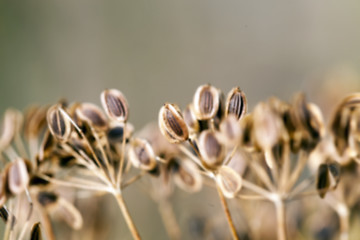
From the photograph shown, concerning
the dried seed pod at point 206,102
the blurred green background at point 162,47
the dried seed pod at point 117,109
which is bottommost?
the dried seed pod at point 206,102

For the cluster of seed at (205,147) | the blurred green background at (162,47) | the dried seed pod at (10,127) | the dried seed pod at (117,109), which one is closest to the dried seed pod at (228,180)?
the cluster of seed at (205,147)

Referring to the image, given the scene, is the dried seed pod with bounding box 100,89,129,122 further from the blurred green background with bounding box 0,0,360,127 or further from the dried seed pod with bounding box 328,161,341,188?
the blurred green background with bounding box 0,0,360,127

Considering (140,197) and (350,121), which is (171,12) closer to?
(140,197)

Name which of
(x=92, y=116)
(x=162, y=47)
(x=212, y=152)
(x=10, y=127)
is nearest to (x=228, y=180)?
(x=212, y=152)

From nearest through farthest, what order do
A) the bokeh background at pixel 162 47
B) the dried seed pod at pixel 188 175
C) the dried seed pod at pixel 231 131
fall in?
1. the dried seed pod at pixel 231 131
2. the dried seed pod at pixel 188 175
3. the bokeh background at pixel 162 47

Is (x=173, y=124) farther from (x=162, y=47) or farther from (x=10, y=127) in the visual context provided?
(x=162, y=47)

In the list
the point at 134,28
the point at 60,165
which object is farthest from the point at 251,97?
the point at 60,165

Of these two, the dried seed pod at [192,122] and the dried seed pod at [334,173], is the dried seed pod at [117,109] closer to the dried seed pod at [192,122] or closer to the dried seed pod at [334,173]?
the dried seed pod at [192,122]
